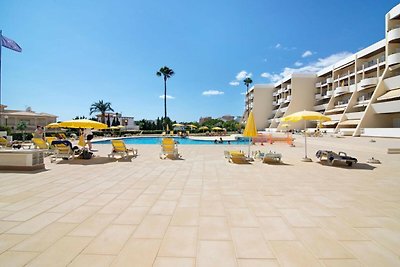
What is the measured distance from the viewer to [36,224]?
3561 mm

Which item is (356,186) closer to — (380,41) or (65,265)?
(65,265)

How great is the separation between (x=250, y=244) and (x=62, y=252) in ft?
8.29

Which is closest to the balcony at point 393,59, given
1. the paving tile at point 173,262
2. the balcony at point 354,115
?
the balcony at point 354,115

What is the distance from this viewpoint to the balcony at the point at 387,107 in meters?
24.3

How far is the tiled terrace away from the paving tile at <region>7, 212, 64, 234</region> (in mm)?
17

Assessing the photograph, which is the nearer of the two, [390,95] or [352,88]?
[390,95]

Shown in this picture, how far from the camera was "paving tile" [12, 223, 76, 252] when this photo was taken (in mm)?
2867

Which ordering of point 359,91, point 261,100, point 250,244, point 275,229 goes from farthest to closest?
point 261,100 < point 359,91 < point 275,229 < point 250,244

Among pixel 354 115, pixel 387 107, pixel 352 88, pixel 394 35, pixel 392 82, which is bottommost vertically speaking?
pixel 354 115

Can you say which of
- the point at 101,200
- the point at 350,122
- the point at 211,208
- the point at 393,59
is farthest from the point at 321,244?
the point at 350,122

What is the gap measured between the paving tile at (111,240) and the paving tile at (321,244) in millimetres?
2632

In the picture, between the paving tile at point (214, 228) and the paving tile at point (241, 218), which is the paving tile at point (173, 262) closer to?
the paving tile at point (214, 228)

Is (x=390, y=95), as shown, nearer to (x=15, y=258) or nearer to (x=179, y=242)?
(x=179, y=242)

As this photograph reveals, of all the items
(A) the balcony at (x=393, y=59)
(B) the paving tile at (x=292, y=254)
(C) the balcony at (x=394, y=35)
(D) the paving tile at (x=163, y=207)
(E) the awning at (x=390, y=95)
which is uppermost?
(C) the balcony at (x=394, y=35)
